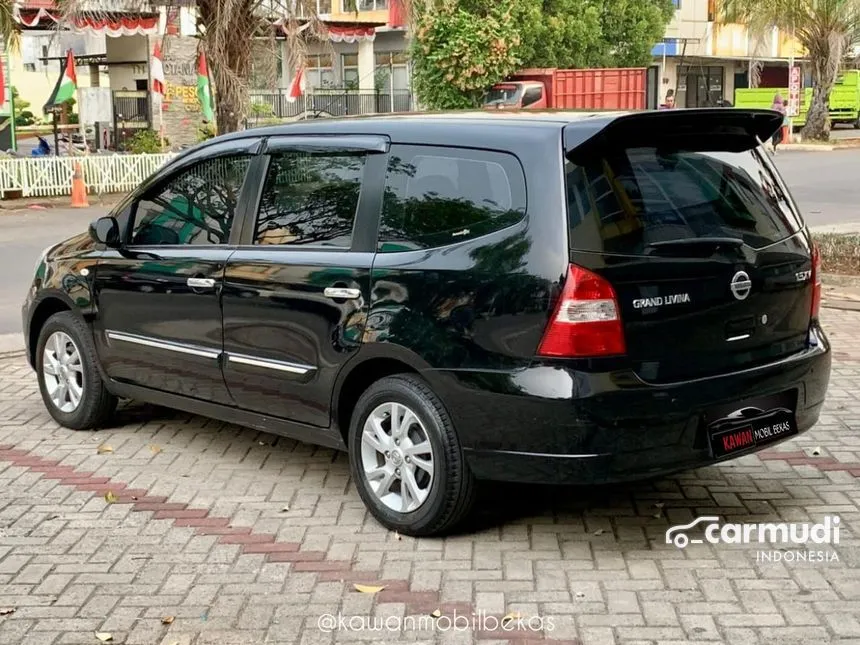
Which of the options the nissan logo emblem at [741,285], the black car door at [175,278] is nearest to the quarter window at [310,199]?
the black car door at [175,278]

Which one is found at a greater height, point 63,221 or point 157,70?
point 157,70

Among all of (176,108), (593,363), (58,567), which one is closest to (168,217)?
(58,567)

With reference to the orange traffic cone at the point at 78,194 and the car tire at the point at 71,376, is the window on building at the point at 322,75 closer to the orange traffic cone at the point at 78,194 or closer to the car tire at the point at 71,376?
the orange traffic cone at the point at 78,194

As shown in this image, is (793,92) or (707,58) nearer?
(793,92)

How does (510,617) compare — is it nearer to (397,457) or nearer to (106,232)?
(397,457)

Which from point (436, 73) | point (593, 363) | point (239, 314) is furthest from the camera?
point (436, 73)

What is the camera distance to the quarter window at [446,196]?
460 centimetres

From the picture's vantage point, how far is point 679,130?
471cm

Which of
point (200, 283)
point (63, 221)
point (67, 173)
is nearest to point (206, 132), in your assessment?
point (67, 173)

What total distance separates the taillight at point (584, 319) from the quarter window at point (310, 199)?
1.22 meters

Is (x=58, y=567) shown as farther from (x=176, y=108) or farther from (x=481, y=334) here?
(x=176, y=108)

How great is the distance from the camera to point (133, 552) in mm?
4852

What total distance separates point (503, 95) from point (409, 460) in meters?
30.8

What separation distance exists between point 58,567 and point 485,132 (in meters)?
2.51
